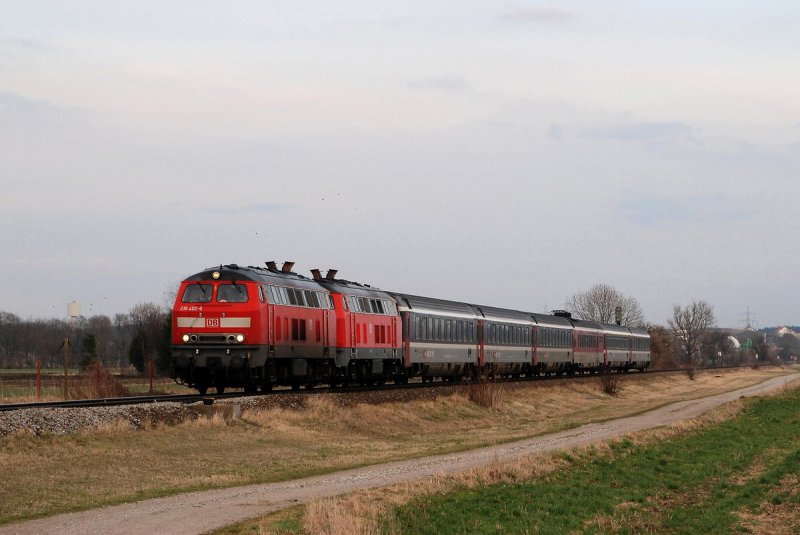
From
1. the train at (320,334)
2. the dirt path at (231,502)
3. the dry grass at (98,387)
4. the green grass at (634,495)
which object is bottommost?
the green grass at (634,495)

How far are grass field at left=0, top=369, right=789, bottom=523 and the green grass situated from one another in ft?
15.5

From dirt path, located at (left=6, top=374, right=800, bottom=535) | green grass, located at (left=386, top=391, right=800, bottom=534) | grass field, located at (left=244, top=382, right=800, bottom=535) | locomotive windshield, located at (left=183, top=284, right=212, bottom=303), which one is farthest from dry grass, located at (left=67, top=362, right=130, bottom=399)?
green grass, located at (left=386, top=391, right=800, bottom=534)

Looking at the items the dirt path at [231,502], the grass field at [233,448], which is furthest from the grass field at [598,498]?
the grass field at [233,448]

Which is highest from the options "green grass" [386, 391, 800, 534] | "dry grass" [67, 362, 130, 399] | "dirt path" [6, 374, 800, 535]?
"dry grass" [67, 362, 130, 399]

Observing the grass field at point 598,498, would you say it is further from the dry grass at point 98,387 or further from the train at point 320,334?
the dry grass at point 98,387

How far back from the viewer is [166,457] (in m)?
26.8

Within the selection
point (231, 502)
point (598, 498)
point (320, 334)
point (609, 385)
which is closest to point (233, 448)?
point (231, 502)

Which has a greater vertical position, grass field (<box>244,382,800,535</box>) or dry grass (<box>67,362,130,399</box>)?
dry grass (<box>67,362,130,399</box>)

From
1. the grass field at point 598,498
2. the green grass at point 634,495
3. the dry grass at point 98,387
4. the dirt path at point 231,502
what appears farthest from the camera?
the dry grass at point 98,387

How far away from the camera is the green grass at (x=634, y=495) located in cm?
2142

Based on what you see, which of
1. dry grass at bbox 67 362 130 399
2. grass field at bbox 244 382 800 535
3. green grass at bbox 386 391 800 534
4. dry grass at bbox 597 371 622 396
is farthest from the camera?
dry grass at bbox 597 371 622 396

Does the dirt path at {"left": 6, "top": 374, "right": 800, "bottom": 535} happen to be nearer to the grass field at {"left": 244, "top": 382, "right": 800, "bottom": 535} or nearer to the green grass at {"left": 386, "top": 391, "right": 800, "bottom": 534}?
the grass field at {"left": 244, "top": 382, "right": 800, "bottom": 535}

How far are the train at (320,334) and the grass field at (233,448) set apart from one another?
105 inches

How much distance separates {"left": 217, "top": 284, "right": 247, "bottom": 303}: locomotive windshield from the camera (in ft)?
120
